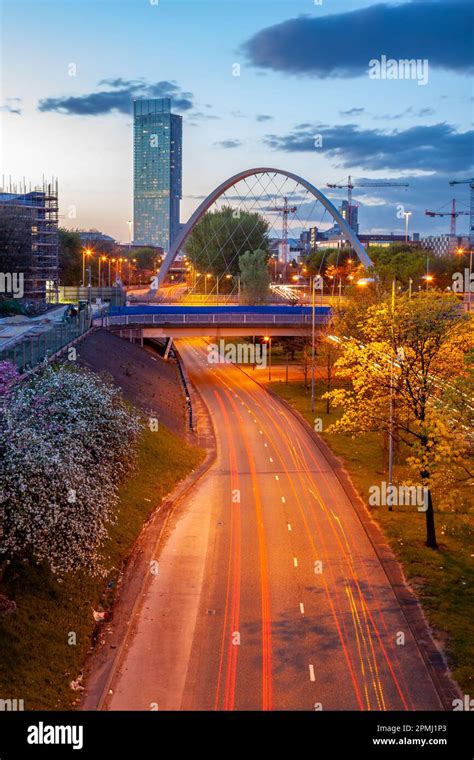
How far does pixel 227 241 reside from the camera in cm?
14250

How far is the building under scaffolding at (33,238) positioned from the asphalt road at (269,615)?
52.0m

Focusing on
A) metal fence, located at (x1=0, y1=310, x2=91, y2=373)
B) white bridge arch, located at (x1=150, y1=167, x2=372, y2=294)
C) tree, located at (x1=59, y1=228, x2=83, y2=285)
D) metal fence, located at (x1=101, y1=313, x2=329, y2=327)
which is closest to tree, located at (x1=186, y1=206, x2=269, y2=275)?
white bridge arch, located at (x1=150, y1=167, x2=372, y2=294)

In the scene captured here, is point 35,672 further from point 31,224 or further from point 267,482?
point 31,224

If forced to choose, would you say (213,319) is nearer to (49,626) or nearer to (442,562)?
(442,562)

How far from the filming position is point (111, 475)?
29703 mm

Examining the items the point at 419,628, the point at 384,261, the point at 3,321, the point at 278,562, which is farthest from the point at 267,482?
the point at 384,261

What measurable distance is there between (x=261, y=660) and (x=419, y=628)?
202 inches

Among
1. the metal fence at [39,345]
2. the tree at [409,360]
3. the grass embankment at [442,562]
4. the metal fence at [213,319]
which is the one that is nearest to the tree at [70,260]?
the metal fence at [213,319]

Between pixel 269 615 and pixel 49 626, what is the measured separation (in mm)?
6659

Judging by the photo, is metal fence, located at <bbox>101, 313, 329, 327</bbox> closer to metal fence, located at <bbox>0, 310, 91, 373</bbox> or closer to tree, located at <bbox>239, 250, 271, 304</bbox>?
metal fence, located at <bbox>0, 310, 91, 373</bbox>

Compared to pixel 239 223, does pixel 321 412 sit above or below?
below

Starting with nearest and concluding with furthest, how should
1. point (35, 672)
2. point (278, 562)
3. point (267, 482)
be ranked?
point (35, 672) < point (278, 562) < point (267, 482)

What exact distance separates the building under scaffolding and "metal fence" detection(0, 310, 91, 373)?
28.4 metres

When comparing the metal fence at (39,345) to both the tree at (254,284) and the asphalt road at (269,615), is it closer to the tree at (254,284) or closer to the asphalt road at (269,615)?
the asphalt road at (269,615)
